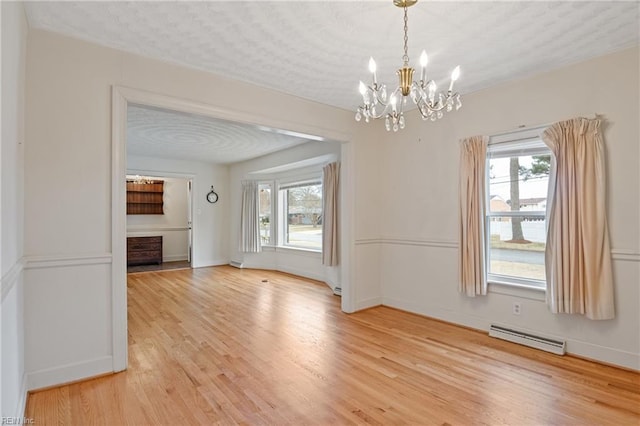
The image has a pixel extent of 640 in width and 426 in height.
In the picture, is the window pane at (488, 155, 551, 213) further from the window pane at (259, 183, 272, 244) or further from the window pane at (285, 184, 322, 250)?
the window pane at (259, 183, 272, 244)

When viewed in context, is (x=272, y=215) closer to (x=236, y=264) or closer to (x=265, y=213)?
(x=265, y=213)

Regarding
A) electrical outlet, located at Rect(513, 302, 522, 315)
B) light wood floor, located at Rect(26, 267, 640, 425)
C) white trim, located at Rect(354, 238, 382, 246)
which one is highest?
white trim, located at Rect(354, 238, 382, 246)

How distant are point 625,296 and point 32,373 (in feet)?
14.8

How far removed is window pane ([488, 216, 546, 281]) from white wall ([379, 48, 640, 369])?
0.77ft

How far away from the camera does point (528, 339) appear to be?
3074 mm

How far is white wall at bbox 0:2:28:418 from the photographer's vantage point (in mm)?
1522

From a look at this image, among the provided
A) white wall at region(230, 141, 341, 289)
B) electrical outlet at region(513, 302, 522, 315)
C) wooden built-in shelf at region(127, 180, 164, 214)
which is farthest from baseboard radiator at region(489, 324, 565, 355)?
wooden built-in shelf at region(127, 180, 164, 214)

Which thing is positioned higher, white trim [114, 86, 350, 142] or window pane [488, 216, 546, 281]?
white trim [114, 86, 350, 142]

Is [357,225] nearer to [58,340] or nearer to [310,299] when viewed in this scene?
[310,299]

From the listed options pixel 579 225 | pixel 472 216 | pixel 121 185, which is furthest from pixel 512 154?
pixel 121 185

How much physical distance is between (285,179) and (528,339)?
525 centimetres

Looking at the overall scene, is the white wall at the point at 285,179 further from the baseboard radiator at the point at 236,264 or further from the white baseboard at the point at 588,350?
the white baseboard at the point at 588,350

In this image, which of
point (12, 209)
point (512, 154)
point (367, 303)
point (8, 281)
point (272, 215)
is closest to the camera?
point (8, 281)

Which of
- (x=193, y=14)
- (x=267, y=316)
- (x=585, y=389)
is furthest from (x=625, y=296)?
(x=193, y=14)
